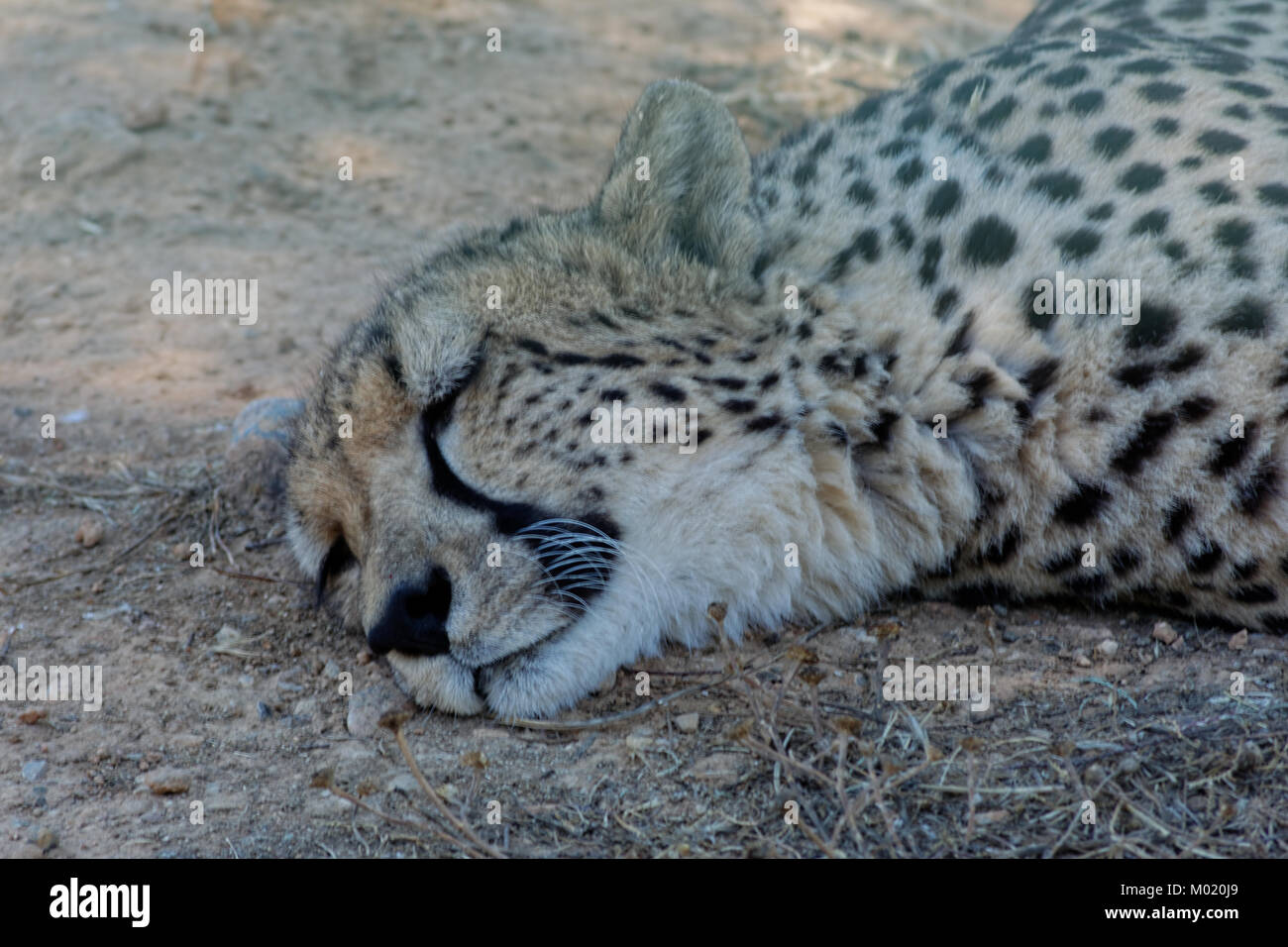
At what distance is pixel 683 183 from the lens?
9.32ft

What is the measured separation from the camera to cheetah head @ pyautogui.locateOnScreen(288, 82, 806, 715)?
2533 mm

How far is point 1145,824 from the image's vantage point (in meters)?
2.09

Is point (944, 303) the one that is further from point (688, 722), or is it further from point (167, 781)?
point (167, 781)

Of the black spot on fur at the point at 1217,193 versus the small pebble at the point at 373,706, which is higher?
the black spot on fur at the point at 1217,193

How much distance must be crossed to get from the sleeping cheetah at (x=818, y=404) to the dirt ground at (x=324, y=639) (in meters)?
0.16

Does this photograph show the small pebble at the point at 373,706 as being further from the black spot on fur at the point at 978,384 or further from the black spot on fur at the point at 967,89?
the black spot on fur at the point at 967,89

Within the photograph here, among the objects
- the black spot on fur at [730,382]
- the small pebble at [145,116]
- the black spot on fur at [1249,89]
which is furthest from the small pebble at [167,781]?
the small pebble at [145,116]

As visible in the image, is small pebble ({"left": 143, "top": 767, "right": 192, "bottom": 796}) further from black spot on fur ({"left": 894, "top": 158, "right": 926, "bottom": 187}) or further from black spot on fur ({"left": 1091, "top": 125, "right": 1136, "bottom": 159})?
black spot on fur ({"left": 1091, "top": 125, "right": 1136, "bottom": 159})

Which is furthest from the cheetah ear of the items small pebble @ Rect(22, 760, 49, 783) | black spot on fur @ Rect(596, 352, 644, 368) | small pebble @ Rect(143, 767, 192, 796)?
small pebble @ Rect(22, 760, 49, 783)

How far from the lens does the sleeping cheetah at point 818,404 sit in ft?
8.38

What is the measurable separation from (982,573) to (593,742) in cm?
88

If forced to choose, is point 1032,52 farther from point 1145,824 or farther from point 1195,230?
point 1145,824

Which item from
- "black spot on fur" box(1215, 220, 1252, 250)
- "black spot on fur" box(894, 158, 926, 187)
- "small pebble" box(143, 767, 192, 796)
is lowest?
"small pebble" box(143, 767, 192, 796)
